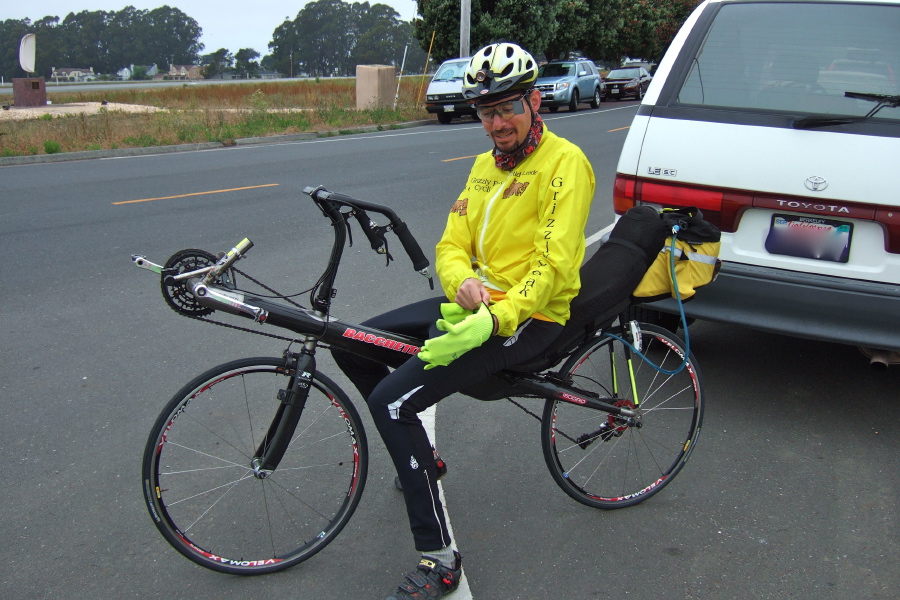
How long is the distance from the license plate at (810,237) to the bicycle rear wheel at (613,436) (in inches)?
32.7

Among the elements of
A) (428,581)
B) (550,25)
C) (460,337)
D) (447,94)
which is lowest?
(428,581)

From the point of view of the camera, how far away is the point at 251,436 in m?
3.81

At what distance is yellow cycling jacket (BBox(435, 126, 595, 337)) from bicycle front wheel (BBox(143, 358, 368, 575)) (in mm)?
721

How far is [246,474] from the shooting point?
138 inches

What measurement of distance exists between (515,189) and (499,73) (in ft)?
1.38

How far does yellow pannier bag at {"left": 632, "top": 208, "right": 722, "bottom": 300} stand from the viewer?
3426 millimetres

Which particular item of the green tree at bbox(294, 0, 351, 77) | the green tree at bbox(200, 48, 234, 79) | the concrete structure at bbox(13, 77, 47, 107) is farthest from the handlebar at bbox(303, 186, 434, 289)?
the green tree at bbox(294, 0, 351, 77)

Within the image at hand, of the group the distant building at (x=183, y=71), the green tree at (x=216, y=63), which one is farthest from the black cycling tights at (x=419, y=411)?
the distant building at (x=183, y=71)

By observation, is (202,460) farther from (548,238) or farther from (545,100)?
(545,100)

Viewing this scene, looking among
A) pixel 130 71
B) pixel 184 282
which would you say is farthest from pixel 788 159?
pixel 130 71

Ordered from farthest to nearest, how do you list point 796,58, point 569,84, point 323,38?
point 323,38
point 569,84
point 796,58

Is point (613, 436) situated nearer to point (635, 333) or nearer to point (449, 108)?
point (635, 333)

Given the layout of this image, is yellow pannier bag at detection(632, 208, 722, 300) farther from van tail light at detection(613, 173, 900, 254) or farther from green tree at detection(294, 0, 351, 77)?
green tree at detection(294, 0, 351, 77)

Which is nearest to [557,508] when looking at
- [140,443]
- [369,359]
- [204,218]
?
[369,359]
